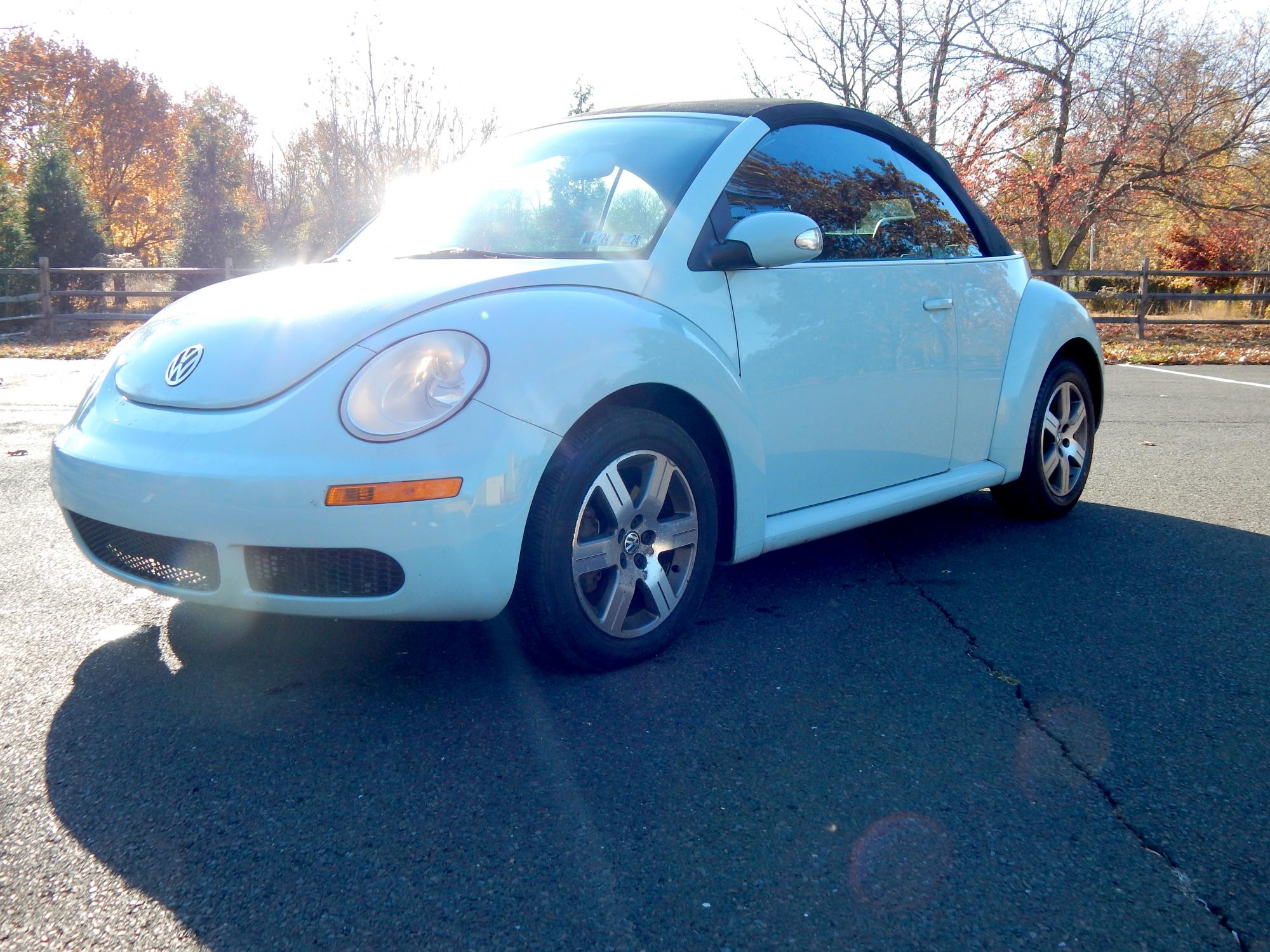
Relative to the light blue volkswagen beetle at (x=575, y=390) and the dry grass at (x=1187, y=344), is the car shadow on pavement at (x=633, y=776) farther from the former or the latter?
the dry grass at (x=1187, y=344)

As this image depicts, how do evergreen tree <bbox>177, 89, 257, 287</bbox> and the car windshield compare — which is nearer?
the car windshield

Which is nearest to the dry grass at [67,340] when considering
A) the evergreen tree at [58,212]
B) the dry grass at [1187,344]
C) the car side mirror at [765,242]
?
the evergreen tree at [58,212]

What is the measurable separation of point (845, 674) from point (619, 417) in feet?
3.05

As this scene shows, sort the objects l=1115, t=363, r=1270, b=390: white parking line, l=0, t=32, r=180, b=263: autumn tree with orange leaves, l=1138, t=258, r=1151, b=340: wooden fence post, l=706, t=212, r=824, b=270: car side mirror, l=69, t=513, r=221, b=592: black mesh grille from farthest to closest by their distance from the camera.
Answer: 1. l=0, t=32, r=180, b=263: autumn tree with orange leaves
2. l=1138, t=258, r=1151, b=340: wooden fence post
3. l=1115, t=363, r=1270, b=390: white parking line
4. l=706, t=212, r=824, b=270: car side mirror
5. l=69, t=513, r=221, b=592: black mesh grille

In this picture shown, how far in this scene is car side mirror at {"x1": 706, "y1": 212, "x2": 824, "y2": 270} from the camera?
309cm

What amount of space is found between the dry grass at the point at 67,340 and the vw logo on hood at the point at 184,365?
12.6 meters

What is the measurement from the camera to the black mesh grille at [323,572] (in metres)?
2.48

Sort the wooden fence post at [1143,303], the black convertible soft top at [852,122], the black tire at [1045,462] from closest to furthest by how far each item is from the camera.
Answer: the black convertible soft top at [852,122] < the black tire at [1045,462] < the wooden fence post at [1143,303]

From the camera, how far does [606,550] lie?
111 inches

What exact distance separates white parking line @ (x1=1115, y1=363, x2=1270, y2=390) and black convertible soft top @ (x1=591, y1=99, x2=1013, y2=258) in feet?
25.3

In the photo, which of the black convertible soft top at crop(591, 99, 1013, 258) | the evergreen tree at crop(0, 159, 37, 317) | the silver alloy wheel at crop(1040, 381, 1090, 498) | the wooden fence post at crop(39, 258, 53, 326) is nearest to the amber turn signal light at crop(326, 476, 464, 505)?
the black convertible soft top at crop(591, 99, 1013, 258)

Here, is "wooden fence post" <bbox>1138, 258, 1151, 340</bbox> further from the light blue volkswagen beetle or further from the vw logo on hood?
the vw logo on hood

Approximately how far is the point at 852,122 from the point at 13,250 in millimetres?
19588

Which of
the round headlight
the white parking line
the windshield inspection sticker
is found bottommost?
the white parking line
